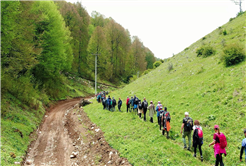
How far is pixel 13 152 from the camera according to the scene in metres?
9.20

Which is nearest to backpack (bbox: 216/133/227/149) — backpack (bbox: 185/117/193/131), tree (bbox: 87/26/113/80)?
backpack (bbox: 185/117/193/131)

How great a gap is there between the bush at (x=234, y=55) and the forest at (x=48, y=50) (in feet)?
65.9

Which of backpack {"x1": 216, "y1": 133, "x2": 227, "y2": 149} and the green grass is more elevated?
backpack {"x1": 216, "y1": 133, "x2": 227, "y2": 149}

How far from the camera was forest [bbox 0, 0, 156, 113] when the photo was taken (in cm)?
1448

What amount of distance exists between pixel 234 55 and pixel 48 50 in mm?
27794

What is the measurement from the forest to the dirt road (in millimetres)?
4837

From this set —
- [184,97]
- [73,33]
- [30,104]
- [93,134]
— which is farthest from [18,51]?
[73,33]

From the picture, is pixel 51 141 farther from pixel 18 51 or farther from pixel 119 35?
pixel 119 35

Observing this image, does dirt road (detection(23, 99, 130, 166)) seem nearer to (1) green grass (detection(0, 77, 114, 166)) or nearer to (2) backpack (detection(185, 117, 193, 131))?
(1) green grass (detection(0, 77, 114, 166))

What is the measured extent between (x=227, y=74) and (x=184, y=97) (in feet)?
13.5

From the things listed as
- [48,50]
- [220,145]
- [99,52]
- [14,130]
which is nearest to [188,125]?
[220,145]

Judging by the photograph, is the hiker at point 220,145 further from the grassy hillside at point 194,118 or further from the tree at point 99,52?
the tree at point 99,52

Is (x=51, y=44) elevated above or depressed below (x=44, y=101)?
above

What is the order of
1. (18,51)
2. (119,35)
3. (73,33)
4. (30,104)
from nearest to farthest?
(18,51)
(30,104)
(73,33)
(119,35)
